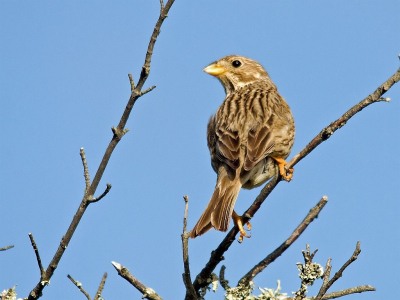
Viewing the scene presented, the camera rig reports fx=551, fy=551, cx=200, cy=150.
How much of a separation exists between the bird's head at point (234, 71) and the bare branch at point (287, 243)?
430cm

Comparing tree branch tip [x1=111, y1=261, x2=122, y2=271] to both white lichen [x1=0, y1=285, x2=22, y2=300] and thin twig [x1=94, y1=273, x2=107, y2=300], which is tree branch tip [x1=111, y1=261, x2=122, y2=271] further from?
white lichen [x1=0, y1=285, x2=22, y2=300]

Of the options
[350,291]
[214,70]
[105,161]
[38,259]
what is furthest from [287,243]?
[214,70]

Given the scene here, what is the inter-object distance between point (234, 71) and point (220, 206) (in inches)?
142

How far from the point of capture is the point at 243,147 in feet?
19.5

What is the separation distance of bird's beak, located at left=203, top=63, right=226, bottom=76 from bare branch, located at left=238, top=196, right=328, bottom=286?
4.31m

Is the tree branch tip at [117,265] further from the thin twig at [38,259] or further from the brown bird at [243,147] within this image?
the brown bird at [243,147]

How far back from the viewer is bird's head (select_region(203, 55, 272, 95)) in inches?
335

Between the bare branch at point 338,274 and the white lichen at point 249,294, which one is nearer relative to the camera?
the bare branch at point 338,274

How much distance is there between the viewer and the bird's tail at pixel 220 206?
16.9ft

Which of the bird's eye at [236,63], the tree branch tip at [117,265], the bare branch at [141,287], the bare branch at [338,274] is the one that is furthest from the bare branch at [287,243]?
the bird's eye at [236,63]

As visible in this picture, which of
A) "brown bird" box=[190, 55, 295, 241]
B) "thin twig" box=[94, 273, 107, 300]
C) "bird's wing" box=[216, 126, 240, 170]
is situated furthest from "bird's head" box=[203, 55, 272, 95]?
"thin twig" box=[94, 273, 107, 300]

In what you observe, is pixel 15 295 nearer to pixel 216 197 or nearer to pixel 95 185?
pixel 95 185

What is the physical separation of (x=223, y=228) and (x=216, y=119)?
6.25 feet

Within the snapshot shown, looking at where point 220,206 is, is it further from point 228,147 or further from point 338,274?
point 338,274
